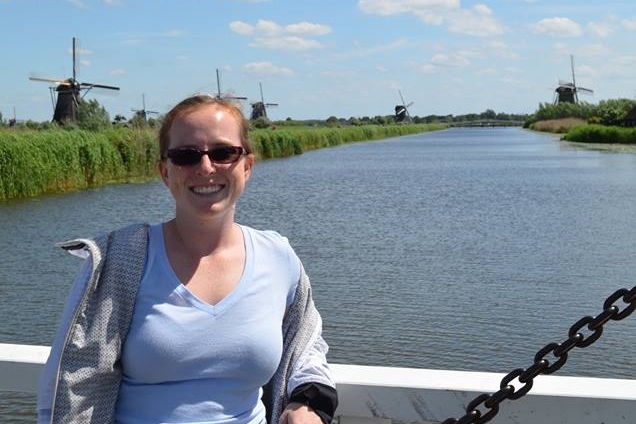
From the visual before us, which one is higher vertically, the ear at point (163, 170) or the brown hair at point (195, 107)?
the brown hair at point (195, 107)

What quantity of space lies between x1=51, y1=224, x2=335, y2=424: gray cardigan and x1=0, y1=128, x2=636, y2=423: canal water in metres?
4.24

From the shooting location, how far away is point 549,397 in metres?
1.97

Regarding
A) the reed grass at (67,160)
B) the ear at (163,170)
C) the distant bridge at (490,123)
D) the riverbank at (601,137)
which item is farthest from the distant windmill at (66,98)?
the distant bridge at (490,123)

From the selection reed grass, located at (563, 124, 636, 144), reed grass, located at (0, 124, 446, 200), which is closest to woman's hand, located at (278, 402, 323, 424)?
reed grass, located at (0, 124, 446, 200)

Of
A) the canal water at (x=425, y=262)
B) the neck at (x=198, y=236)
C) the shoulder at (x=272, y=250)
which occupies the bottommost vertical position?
the canal water at (x=425, y=262)

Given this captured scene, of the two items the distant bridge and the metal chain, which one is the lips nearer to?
the metal chain

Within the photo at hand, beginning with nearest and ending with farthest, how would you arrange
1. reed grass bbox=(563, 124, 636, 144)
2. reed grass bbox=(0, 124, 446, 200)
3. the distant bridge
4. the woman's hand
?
the woman's hand < reed grass bbox=(0, 124, 446, 200) < reed grass bbox=(563, 124, 636, 144) < the distant bridge

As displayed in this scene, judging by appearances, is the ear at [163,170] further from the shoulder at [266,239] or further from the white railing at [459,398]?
the white railing at [459,398]

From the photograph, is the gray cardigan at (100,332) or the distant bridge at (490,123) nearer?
the gray cardigan at (100,332)

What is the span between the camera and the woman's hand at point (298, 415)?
76.0 inches

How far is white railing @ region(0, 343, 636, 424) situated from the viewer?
196cm

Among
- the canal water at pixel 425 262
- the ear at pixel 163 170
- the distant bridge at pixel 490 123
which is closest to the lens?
the ear at pixel 163 170

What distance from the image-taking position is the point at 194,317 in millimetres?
1846

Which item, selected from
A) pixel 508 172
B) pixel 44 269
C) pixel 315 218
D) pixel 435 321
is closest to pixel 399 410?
pixel 435 321
